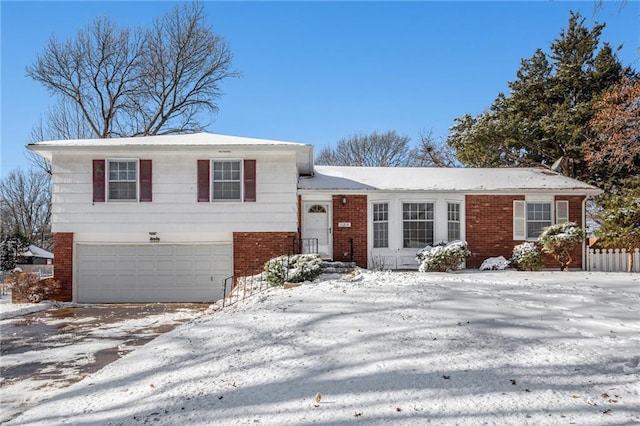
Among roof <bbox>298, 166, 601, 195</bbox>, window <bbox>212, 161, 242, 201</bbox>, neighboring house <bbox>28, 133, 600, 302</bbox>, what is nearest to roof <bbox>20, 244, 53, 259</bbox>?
neighboring house <bbox>28, 133, 600, 302</bbox>

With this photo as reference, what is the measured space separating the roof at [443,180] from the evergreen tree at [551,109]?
4.73m

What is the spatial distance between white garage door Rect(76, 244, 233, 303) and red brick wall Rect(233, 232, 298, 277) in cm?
50

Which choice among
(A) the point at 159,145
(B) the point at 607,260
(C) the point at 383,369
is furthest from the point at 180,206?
(B) the point at 607,260

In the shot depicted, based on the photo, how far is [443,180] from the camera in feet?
56.8

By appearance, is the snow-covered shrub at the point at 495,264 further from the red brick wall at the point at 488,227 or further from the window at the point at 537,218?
the window at the point at 537,218

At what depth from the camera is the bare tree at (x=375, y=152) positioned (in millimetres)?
40719

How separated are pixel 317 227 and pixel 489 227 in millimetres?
5835

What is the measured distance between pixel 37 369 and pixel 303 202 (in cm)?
1026

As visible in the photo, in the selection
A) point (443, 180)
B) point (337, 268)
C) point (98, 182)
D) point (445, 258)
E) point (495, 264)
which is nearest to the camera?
point (337, 268)

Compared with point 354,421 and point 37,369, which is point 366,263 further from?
point 354,421

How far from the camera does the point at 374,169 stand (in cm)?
1930

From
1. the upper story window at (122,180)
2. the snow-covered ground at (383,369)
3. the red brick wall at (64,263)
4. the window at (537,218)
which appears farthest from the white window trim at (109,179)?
the window at (537,218)

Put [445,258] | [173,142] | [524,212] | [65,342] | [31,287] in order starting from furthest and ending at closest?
1. [524,212]
2. [173,142]
3. [31,287]
4. [445,258]
5. [65,342]

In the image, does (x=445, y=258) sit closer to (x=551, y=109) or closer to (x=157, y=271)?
(x=157, y=271)
